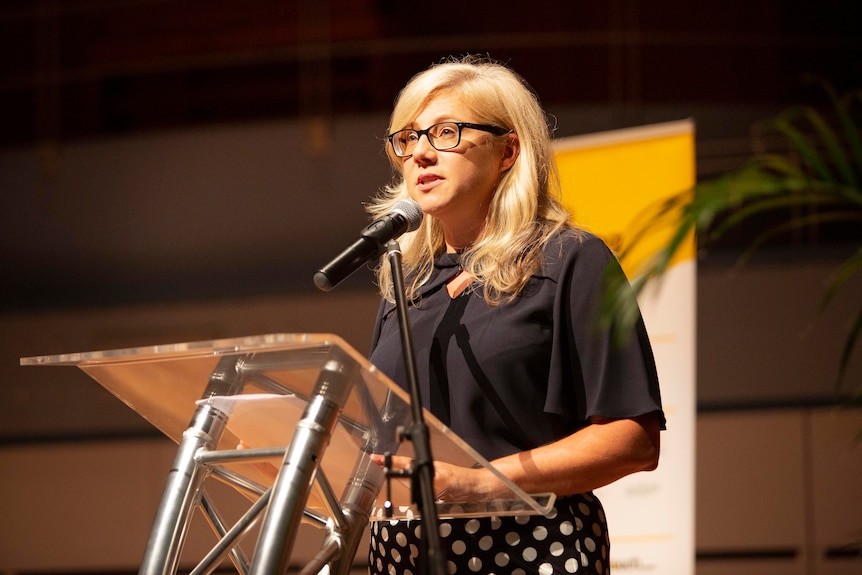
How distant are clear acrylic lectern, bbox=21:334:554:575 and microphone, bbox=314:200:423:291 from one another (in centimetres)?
15

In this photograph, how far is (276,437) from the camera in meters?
1.46

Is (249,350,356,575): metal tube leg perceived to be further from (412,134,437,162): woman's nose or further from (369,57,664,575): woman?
(412,134,437,162): woman's nose

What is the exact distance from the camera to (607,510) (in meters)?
3.43

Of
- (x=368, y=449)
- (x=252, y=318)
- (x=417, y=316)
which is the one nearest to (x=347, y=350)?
(x=368, y=449)

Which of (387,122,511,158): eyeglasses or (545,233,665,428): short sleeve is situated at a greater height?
(387,122,511,158): eyeglasses

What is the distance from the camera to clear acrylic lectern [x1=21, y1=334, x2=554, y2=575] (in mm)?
1239

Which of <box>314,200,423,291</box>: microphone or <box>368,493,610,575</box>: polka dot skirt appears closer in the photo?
<box>314,200,423,291</box>: microphone

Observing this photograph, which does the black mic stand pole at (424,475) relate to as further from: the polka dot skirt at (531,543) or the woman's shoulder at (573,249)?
the woman's shoulder at (573,249)

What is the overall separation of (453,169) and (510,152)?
15 cm

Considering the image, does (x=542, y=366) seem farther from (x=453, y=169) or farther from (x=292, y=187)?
(x=292, y=187)

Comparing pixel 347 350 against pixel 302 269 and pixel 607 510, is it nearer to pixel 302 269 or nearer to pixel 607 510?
pixel 607 510

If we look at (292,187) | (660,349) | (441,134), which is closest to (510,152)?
(441,134)

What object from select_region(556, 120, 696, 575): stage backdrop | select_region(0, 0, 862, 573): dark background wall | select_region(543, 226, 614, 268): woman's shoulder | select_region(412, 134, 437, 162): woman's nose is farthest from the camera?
select_region(0, 0, 862, 573): dark background wall

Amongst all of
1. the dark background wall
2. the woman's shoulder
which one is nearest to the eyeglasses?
the woman's shoulder
